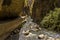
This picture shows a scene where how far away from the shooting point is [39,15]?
7098mm

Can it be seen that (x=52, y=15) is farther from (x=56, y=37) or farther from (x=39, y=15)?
(x=56, y=37)

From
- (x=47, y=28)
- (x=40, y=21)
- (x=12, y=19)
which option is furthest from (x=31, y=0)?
(x=12, y=19)

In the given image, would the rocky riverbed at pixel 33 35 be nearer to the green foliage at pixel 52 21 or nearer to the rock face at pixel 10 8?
the green foliage at pixel 52 21

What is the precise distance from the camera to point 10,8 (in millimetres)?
1989

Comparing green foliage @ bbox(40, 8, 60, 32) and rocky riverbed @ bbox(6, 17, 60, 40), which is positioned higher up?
green foliage @ bbox(40, 8, 60, 32)

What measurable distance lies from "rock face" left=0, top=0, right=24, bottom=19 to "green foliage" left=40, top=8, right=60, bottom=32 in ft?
13.8

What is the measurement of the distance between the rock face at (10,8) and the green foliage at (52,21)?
4.20m

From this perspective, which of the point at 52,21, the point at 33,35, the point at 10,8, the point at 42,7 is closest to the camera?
the point at 10,8

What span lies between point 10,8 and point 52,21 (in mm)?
4523

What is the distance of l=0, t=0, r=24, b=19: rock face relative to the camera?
1.94m

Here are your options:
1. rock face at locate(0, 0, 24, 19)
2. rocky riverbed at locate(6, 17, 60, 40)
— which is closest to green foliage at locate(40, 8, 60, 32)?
rocky riverbed at locate(6, 17, 60, 40)

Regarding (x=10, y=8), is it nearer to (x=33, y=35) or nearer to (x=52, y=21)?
(x=33, y=35)

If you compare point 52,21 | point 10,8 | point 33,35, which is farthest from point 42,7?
point 10,8

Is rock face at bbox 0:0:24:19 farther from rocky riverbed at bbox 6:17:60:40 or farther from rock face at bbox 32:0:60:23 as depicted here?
rock face at bbox 32:0:60:23
